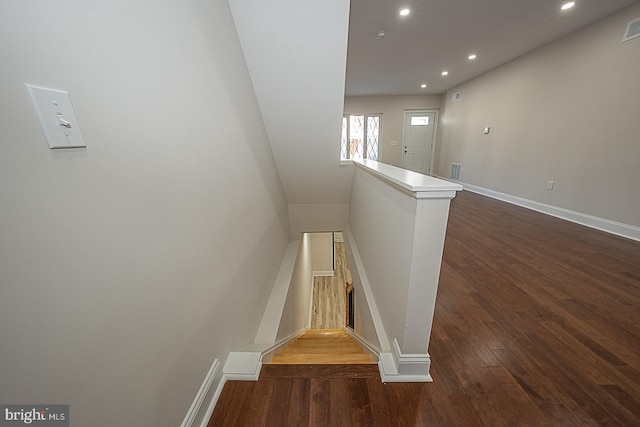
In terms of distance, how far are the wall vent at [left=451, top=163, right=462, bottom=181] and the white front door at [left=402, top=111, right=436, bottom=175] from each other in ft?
3.71

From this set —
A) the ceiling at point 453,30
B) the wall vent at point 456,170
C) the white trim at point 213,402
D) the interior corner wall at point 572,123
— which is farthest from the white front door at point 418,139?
the white trim at point 213,402

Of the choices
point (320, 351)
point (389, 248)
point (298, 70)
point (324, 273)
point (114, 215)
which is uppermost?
point (298, 70)

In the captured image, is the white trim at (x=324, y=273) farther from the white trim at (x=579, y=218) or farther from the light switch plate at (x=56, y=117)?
the light switch plate at (x=56, y=117)

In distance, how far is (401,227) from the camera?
44.9 inches

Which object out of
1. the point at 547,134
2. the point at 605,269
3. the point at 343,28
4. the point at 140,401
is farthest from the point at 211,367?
the point at 547,134

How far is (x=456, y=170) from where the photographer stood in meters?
5.78

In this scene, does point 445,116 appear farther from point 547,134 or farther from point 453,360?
point 453,360

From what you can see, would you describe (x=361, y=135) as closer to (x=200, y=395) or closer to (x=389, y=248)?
(x=389, y=248)

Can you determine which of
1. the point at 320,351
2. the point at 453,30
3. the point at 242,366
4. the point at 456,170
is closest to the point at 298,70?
the point at 242,366

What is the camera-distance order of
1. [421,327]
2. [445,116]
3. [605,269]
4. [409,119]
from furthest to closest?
1. [409,119]
2. [445,116]
3. [605,269]
4. [421,327]

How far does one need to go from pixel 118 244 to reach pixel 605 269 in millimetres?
3336

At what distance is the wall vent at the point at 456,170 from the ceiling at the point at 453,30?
2072 millimetres
